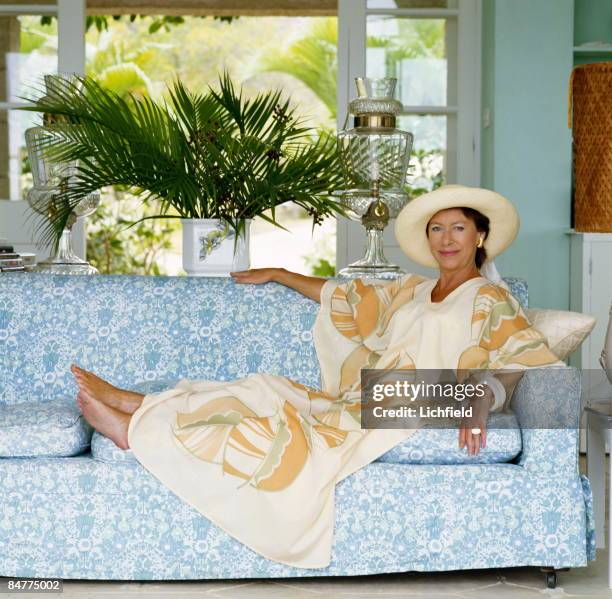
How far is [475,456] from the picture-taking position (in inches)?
113

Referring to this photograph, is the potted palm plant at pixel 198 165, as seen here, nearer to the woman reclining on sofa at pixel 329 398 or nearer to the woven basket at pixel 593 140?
the woman reclining on sofa at pixel 329 398

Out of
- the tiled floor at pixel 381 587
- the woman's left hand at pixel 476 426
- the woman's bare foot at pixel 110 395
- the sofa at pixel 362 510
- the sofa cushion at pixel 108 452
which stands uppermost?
the woman's bare foot at pixel 110 395

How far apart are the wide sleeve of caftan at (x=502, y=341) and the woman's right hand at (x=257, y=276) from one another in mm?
728

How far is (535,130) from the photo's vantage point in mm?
5109

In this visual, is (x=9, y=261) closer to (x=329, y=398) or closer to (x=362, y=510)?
(x=329, y=398)

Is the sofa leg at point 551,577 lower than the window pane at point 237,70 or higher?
lower

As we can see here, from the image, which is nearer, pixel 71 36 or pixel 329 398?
pixel 329 398

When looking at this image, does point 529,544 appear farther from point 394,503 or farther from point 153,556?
point 153,556

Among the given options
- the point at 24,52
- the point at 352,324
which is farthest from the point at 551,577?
the point at 24,52

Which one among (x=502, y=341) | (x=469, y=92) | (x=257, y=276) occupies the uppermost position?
(x=469, y=92)

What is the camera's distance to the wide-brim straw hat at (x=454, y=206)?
308 centimetres

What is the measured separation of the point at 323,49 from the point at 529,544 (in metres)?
8.59

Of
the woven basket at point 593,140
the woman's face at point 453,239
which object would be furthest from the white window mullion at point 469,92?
the woman's face at point 453,239

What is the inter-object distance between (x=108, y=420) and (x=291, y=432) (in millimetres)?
480
